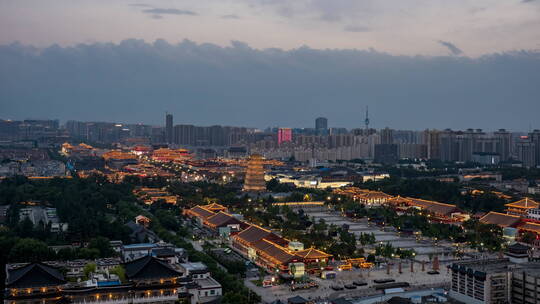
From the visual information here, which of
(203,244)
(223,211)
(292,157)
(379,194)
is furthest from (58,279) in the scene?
(292,157)

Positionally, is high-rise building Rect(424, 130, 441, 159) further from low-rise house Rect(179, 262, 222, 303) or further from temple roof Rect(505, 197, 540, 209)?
low-rise house Rect(179, 262, 222, 303)

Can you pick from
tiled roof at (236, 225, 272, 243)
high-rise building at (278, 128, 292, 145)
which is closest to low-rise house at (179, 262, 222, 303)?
tiled roof at (236, 225, 272, 243)

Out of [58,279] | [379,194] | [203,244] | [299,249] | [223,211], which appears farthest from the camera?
[379,194]

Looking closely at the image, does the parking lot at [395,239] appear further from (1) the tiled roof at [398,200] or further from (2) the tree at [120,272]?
(2) the tree at [120,272]

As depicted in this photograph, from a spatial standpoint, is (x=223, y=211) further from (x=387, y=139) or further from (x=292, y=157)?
(x=387, y=139)

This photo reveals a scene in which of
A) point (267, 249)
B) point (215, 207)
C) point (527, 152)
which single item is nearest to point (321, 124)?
point (527, 152)

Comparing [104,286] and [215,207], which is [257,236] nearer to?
[215,207]
